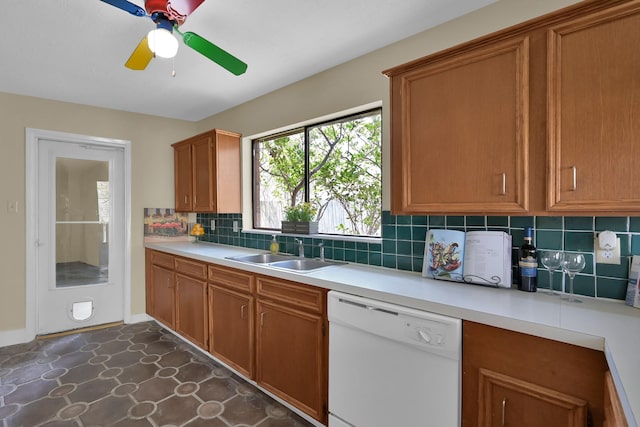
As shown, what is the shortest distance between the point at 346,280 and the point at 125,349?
98.6 inches

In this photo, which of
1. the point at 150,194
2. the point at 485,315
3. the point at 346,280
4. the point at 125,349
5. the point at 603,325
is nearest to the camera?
the point at 603,325

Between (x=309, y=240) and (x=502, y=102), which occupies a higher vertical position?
(x=502, y=102)

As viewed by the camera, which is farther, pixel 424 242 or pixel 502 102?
pixel 424 242

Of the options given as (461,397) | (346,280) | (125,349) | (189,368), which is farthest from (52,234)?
(461,397)

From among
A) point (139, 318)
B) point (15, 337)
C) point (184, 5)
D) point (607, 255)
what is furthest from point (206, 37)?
point (15, 337)

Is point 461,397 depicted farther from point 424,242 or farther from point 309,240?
point 309,240

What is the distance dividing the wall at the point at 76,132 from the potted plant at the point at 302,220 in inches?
79.9

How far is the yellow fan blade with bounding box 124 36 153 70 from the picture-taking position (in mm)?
1836

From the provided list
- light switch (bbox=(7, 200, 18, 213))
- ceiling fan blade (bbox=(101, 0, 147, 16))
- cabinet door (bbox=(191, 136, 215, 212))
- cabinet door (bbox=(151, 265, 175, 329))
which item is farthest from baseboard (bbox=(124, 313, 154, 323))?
ceiling fan blade (bbox=(101, 0, 147, 16))

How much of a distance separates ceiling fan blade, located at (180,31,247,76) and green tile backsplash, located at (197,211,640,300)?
1.31 m

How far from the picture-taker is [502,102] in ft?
4.79

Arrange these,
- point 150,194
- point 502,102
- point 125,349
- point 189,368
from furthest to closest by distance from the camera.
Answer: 1. point 150,194
2. point 125,349
3. point 189,368
4. point 502,102

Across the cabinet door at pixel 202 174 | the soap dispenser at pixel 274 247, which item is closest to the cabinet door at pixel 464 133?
the soap dispenser at pixel 274 247

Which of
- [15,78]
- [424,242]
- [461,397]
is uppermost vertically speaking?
[15,78]
